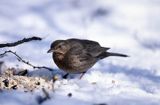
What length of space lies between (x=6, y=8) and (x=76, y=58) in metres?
3.20

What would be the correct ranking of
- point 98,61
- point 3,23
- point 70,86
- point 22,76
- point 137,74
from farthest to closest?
1. point 3,23
2. point 98,61
3. point 137,74
4. point 22,76
5. point 70,86

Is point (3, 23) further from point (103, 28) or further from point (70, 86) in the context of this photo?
point (70, 86)

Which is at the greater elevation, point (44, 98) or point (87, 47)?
point (87, 47)

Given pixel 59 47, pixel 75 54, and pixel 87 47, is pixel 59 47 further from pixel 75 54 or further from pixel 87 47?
pixel 87 47

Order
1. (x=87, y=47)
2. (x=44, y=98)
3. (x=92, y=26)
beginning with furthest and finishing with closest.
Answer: (x=92, y=26) → (x=87, y=47) → (x=44, y=98)

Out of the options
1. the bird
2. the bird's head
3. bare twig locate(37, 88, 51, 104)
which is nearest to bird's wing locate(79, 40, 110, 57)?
the bird

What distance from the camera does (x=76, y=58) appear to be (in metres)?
8.08

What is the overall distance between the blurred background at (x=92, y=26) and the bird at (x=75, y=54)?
248 mm

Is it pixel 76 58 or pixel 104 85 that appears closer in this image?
pixel 104 85

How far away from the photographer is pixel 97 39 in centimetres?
1016

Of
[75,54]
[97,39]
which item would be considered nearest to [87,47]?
[75,54]

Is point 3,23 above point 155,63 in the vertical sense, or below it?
above

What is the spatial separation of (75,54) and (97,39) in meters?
2.10

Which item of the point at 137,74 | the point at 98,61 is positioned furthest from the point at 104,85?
the point at 98,61
